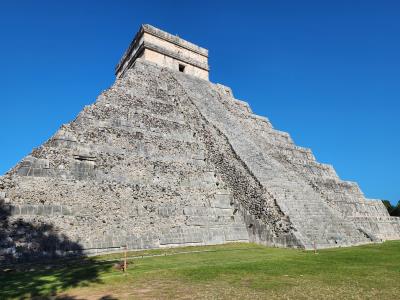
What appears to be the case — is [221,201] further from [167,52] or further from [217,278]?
[167,52]

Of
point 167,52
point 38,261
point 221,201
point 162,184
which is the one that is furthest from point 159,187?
point 167,52

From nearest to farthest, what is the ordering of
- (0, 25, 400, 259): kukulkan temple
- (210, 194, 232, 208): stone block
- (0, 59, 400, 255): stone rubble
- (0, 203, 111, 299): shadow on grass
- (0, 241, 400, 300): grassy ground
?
(0, 241, 400, 300): grassy ground → (0, 203, 111, 299): shadow on grass → (0, 25, 400, 259): kukulkan temple → (0, 59, 400, 255): stone rubble → (210, 194, 232, 208): stone block

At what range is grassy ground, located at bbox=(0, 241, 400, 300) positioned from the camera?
5809mm

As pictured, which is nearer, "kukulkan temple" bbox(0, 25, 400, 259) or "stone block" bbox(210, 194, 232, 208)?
"kukulkan temple" bbox(0, 25, 400, 259)

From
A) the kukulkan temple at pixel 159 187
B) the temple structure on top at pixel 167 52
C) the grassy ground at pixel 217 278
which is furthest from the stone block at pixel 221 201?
the temple structure on top at pixel 167 52

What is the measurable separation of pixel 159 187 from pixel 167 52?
12.9 metres

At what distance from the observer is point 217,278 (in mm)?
6992

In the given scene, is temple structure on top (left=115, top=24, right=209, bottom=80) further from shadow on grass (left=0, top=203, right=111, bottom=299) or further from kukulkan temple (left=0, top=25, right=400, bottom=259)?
shadow on grass (left=0, top=203, right=111, bottom=299)

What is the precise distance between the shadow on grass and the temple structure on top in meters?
15.1

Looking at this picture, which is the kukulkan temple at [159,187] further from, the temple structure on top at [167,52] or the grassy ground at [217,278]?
the temple structure on top at [167,52]

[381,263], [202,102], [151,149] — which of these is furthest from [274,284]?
[202,102]

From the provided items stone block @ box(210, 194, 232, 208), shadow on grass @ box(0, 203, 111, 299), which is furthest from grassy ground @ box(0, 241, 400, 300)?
stone block @ box(210, 194, 232, 208)

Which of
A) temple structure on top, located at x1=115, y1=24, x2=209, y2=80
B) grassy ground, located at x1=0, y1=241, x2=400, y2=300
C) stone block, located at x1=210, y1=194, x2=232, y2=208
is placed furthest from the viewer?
temple structure on top, located at x1=115, y1=24, x2=209, y2=80

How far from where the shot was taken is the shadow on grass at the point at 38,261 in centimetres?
665
